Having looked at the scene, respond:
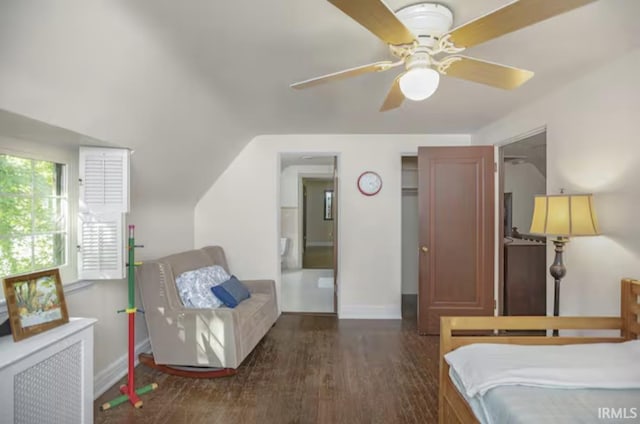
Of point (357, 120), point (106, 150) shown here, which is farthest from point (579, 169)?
point (106, 150)

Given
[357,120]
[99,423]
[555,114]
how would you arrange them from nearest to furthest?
[99,423] → [555,114] → [357,120]

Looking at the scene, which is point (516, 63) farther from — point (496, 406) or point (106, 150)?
point (106, 150)

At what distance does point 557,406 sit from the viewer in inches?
45.6

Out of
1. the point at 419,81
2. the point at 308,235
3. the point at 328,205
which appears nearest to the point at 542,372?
the point at 419,81

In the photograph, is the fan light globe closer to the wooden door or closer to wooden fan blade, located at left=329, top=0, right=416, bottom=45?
wooden fan blade, located at left=329, top=0, right=416, bottom=45

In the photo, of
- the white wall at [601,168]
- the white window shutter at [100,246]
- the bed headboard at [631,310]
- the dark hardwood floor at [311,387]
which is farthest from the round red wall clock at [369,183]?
the white window shutter at [100,246]

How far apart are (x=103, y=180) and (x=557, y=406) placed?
269 cm

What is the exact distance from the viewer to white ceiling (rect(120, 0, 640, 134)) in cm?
150

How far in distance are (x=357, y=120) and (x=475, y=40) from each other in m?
2.06

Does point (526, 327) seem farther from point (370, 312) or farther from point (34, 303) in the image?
point (34, 303)

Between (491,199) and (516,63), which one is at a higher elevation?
(516,63)

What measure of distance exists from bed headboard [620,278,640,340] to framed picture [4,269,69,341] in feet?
10.0

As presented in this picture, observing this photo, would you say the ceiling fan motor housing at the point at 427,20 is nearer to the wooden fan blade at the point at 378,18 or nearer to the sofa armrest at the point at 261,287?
the wooden fan blade at the point at 378,18

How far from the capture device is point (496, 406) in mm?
1223
